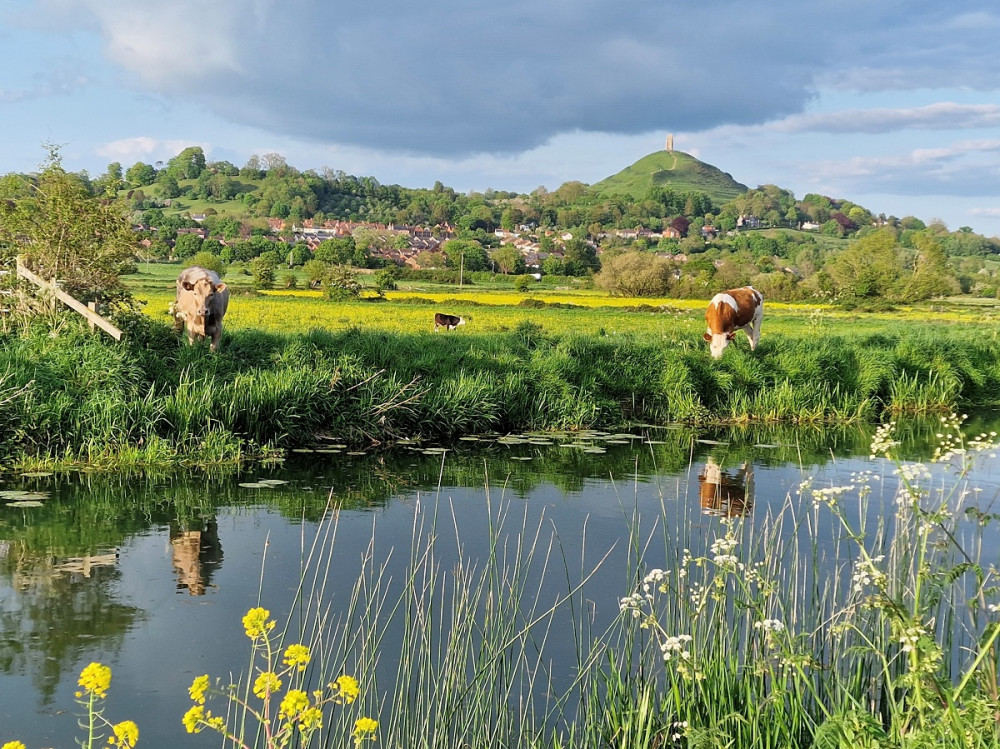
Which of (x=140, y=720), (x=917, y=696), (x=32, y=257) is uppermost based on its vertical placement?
(x=32, y=257)

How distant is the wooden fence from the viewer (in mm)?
10242

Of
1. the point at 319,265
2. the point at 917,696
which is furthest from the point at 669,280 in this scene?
the point at 917,696

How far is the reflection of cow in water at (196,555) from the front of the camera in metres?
6.11

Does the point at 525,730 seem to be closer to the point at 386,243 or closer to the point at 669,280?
the point at 669,280

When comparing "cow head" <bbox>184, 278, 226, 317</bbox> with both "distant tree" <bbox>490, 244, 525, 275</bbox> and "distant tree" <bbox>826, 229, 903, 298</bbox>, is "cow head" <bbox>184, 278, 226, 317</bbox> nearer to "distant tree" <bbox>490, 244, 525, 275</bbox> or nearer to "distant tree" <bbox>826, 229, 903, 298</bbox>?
"distant tree" <bbox>826, 229, 903, 298</bbox>

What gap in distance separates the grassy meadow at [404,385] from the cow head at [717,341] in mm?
203

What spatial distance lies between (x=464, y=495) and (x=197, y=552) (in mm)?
2667

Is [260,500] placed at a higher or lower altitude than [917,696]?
lower

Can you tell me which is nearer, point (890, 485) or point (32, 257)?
point (890, 485)

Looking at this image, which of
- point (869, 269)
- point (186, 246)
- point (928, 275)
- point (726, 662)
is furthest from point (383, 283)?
point (726, 662)

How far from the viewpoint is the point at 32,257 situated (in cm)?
1093

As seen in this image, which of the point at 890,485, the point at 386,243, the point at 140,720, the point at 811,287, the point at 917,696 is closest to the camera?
the point at 917,696

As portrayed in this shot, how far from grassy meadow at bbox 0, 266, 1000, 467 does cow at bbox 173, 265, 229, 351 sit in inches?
18.6

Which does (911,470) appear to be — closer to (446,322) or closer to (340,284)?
(446,322)
